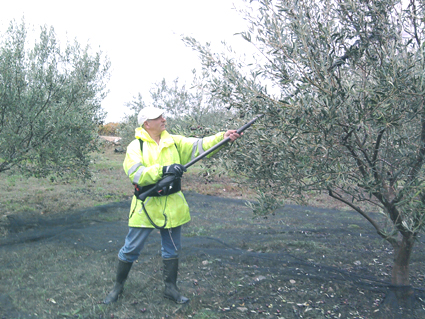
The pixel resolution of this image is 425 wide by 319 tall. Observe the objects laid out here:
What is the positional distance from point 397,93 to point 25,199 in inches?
405

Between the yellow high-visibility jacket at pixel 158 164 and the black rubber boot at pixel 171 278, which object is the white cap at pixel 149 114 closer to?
the yellow high-visibility jacket at pixel 158 164

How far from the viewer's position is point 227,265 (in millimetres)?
5086

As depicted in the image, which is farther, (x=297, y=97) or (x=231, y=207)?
(x=231, y=207)

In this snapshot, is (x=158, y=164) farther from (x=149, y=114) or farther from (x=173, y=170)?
(x=149, y=114)

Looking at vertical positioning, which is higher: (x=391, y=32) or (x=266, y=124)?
(x=391, y=32)

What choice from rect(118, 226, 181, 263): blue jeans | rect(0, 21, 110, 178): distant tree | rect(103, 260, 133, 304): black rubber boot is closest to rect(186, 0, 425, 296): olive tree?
rect(118, 226, 181, 263): blue jeans

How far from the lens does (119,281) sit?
4055 mm

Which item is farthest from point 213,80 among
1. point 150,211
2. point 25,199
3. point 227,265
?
point 25,199

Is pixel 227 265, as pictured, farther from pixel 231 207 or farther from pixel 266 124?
pixel 231 207

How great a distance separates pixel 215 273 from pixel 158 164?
1.94 metres

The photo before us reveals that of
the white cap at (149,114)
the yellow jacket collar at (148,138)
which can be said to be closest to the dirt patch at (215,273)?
the yellow jacket collar at (148,138)

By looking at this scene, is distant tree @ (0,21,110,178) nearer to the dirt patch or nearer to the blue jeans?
the dirt patch

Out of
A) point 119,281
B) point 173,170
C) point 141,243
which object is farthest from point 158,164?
point 119,281

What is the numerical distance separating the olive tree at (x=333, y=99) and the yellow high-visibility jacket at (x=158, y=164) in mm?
491
